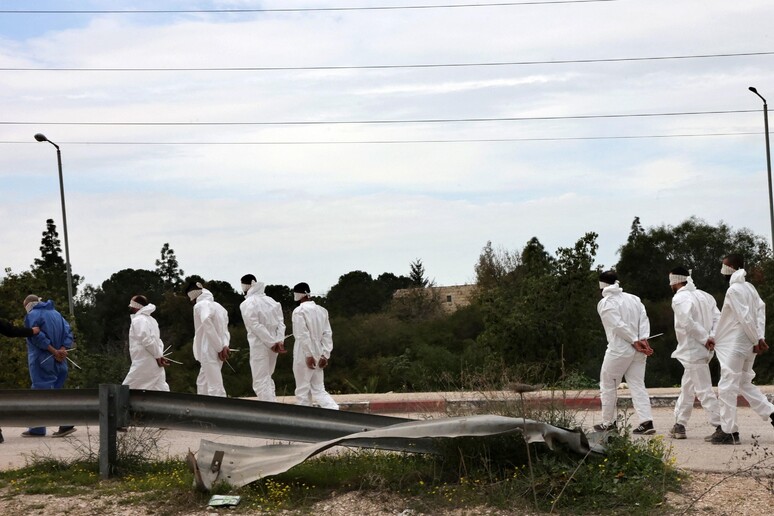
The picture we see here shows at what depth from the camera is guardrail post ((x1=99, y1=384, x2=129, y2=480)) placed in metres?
8.73

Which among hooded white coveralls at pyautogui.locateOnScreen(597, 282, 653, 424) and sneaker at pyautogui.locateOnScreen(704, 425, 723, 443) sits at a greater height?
hooded white coveralls at pyautogui.locateOnScreen(597, 282, 653, 424)

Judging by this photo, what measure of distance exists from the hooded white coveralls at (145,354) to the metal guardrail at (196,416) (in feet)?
15.9

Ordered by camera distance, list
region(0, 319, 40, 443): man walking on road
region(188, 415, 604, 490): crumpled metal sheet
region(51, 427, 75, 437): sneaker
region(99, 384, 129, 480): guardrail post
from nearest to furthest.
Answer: region(188, 415, 604, 490): crumpled metal sheet, region(99, 384, 129, 480): guardrail post, region(0, 319, 40, 443): man walking on road, region(51, 427, 75, 437): sneaker

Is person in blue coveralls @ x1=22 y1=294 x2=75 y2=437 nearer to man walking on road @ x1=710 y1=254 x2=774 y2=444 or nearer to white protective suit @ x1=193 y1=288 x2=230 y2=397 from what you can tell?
white protective suit @ x1=193 y1=288 x2=230 y2=397

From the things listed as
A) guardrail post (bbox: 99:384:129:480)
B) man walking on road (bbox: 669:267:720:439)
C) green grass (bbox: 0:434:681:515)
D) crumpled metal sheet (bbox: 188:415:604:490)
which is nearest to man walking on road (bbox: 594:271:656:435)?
man walking on road (bbox: 669:267:720:439)

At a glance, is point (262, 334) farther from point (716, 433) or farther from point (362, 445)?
point (362, 445)

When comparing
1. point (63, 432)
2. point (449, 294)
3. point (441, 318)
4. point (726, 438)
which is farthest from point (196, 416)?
point (449, 294)

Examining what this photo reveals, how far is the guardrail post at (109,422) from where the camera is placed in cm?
873

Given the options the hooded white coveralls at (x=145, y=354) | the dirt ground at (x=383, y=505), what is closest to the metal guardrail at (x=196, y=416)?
the dirt ground at (x=383, y=505)

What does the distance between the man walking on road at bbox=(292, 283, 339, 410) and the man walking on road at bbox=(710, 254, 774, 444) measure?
5.64 meters

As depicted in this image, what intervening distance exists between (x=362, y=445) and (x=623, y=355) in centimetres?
508

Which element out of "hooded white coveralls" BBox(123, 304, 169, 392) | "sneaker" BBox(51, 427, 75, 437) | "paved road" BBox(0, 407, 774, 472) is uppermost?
"hooded white coveralls" BBox(123, 304, 169, 392)

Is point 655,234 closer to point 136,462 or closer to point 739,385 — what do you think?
point 739,385

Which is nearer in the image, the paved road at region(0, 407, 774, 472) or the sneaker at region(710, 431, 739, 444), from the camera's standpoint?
the paved road at region(0, 407, 774, 472)
